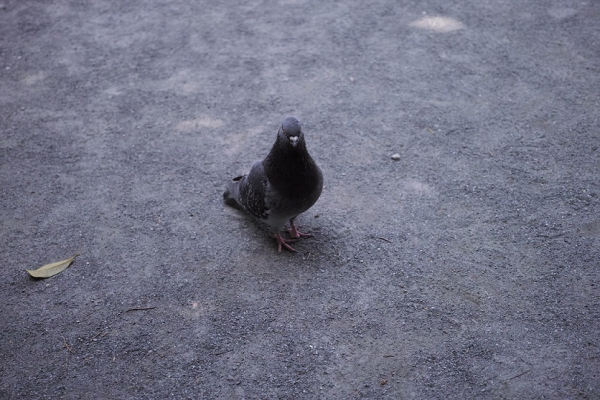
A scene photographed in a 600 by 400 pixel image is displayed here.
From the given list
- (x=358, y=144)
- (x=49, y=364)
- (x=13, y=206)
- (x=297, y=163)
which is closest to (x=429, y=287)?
(x=297, y=163)

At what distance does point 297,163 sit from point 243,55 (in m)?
2.70

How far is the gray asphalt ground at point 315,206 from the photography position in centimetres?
313

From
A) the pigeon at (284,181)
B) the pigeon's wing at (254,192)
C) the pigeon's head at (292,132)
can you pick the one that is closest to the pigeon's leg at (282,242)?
the pigeon at (284,181)

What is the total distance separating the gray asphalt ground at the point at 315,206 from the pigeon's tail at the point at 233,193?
0.07 metres

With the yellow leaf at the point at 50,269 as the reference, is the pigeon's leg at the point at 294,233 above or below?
below

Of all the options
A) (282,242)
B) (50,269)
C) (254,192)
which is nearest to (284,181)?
(254,192)

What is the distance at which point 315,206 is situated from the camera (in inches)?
164

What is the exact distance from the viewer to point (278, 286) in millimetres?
3580

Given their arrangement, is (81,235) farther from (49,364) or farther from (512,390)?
(512,390)

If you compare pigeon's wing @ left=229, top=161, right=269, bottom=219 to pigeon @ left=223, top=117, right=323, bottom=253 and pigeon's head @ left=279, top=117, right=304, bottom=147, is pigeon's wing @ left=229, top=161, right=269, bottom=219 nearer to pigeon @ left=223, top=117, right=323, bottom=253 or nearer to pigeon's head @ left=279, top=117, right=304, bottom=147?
pigeon @ left=223, top=117, right=323, bottom=253

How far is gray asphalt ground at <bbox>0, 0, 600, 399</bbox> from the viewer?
123 inches

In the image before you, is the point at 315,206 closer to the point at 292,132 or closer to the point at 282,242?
the point at 282,242

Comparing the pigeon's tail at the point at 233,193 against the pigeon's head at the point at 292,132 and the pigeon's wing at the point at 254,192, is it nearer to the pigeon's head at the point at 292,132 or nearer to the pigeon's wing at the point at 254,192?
the pigeon's wing at the point at 254,192

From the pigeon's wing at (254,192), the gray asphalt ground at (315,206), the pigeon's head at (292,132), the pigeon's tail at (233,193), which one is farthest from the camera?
the pigeon's tail at (233,193)
